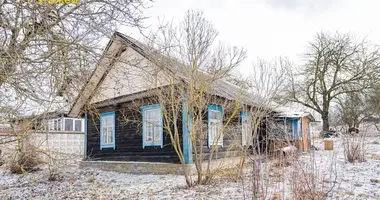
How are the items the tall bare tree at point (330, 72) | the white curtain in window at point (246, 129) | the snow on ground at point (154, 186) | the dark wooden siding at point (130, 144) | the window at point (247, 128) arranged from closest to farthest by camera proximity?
the snow on ground at point (154, 186)
the window at point (247, 128)
the white curtain in window at point (246, 129)
the dark wooden siding at point (130, 144)
the tall bare tree at point (330, 72)

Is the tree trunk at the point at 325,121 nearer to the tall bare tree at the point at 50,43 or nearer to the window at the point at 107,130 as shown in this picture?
the window at the point at 107,130

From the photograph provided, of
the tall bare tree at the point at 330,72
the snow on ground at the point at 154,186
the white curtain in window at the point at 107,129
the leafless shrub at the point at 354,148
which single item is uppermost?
the tall bare tree at the point at 330,72

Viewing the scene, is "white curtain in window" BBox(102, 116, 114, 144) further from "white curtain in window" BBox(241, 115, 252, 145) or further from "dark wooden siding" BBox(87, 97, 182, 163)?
"white curtain in window" BBox(241, 115, 252, 145)

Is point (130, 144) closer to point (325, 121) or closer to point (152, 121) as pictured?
point (152, 121)

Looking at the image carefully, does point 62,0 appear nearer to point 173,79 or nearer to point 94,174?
point 173,79

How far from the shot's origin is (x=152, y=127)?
34.7 feet

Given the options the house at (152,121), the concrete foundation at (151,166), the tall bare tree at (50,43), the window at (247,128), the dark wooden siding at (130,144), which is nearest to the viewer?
the tall bare tree at (50,43)

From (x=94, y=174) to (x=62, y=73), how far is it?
7443mm

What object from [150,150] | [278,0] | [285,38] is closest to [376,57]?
[285,38]

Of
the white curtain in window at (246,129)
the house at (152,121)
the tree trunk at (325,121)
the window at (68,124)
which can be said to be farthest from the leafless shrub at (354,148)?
the window at (68,124)

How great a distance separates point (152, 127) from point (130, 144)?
136cm

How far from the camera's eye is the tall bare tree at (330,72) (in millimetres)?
21062

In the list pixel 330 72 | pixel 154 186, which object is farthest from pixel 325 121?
pixel 154 186

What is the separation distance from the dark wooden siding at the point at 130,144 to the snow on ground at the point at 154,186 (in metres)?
0.91
